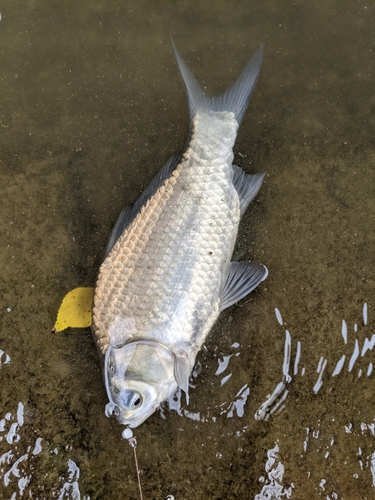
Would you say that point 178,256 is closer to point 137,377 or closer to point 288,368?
point 137,377

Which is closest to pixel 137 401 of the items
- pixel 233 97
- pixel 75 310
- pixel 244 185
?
pixel 75 310

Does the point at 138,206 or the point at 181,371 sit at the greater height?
the point at 138,206

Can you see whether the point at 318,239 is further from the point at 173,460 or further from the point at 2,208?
the point at 2,208

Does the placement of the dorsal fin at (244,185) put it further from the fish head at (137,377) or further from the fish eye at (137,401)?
the fish eye at (137,401)

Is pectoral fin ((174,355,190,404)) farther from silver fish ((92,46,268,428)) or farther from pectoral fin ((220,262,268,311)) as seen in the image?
pectoral fin ((220,262,268,311))

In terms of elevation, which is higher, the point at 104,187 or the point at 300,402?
the point at 104,187

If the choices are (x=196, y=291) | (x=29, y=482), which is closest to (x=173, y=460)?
(x=29, y=482)
